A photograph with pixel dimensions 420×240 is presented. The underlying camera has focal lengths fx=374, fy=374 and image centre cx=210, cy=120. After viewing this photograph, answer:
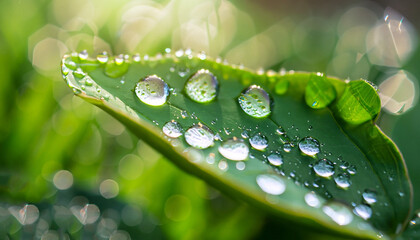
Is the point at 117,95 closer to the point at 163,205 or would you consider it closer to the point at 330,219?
the point at 330,219

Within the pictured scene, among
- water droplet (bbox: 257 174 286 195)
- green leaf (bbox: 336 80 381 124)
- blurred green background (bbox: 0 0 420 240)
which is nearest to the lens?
water droplet (bbox: 257 174 286 195)

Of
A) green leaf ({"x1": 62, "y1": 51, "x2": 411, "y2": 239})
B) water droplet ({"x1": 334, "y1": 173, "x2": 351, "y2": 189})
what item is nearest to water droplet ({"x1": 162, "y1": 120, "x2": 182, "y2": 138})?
green leaf ({"x1": 62, "y1": 51, "x2": 411, "y2": 239})

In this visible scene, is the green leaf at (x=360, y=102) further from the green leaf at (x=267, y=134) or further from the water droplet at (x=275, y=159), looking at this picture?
Result: the water droplet at (x=275, y=159)

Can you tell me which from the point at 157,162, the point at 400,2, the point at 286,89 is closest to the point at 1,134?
the point at 157,162

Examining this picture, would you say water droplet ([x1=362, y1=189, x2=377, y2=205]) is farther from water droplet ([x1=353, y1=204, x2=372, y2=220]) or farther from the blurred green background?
the blurred green background

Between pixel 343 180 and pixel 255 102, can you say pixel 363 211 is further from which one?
pixel 255 102
